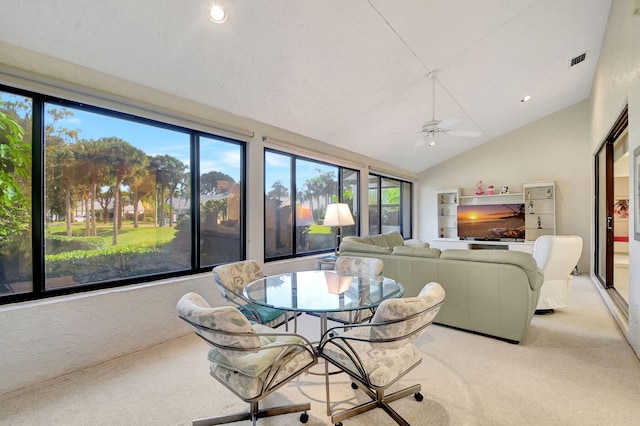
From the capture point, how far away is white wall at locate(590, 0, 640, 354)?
2.47 metres

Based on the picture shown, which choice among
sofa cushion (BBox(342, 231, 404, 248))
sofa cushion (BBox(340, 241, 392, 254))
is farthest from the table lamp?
sofa cushion (BBox(342, 231, 404, 248))

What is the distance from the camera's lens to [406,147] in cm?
602

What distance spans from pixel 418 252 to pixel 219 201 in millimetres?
2404

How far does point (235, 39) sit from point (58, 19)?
3.94ft

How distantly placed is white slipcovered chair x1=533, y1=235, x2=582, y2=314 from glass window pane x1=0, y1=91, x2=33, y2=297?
4.94 m

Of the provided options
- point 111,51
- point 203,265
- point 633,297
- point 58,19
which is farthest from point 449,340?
point 58,19

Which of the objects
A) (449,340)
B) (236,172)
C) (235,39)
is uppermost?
(235,39)

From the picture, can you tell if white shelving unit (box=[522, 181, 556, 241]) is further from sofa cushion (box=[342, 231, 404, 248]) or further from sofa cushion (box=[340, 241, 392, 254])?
sofa cushion (box=[340, 241, 392, 254])

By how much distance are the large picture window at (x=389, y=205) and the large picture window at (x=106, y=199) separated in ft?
12.2

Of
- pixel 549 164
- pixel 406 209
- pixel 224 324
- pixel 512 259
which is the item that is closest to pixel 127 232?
pixel 224 324

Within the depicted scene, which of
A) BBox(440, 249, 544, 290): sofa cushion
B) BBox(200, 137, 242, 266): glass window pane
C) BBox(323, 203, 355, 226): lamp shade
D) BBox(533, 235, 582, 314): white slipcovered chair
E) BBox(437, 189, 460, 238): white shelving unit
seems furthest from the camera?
BBox(437, 189, 460, 238): white shelving unit

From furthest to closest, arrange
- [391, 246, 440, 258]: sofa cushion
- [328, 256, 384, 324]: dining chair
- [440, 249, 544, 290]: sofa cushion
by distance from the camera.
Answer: [391, 246, 440, 258]: sofa cushion → [328, 256, 384, 324]: dining chair → [440, 249, 544, 290]: sofa cushion

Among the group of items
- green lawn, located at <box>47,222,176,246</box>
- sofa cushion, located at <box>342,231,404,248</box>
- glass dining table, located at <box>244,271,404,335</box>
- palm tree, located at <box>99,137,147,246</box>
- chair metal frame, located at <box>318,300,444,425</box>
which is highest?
palm tree, located at <box>99,137,147,246</box>

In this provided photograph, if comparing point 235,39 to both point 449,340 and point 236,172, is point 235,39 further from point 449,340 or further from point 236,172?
point 449,340
